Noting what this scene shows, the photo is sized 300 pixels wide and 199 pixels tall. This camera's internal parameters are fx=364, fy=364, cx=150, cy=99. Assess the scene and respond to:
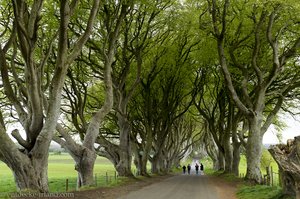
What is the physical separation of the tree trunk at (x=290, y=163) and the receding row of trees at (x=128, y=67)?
7.96 metres

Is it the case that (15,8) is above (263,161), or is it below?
above

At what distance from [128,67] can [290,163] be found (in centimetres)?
1605

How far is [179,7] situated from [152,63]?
7.07m

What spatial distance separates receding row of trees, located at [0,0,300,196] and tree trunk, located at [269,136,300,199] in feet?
26.1

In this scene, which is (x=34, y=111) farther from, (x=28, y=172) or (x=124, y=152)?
(x=124, y=152)

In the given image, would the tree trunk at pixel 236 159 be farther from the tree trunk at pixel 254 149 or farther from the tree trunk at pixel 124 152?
the tree trunk at pixel 124 152

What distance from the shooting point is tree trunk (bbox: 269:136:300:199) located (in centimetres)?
1130

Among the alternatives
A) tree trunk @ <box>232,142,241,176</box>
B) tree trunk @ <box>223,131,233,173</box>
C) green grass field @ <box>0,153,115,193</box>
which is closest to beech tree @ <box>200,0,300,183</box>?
tree trunk @ <box>232,142,241,176</box>

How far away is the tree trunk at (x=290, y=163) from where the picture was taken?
11297 mm

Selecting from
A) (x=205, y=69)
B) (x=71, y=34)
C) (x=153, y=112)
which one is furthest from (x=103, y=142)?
(x=71, y=34)

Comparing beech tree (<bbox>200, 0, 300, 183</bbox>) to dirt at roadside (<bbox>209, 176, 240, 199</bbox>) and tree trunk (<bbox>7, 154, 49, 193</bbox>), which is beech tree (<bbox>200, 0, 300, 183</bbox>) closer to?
dirt at roadside (<bbox>209, 176, 240, 199</bbox>)

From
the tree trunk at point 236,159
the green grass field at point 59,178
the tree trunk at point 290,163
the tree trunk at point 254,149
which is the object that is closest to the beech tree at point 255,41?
the tree trunk at point 254,149

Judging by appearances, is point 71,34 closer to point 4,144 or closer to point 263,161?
point 4,144

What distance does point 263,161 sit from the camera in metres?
55.4
